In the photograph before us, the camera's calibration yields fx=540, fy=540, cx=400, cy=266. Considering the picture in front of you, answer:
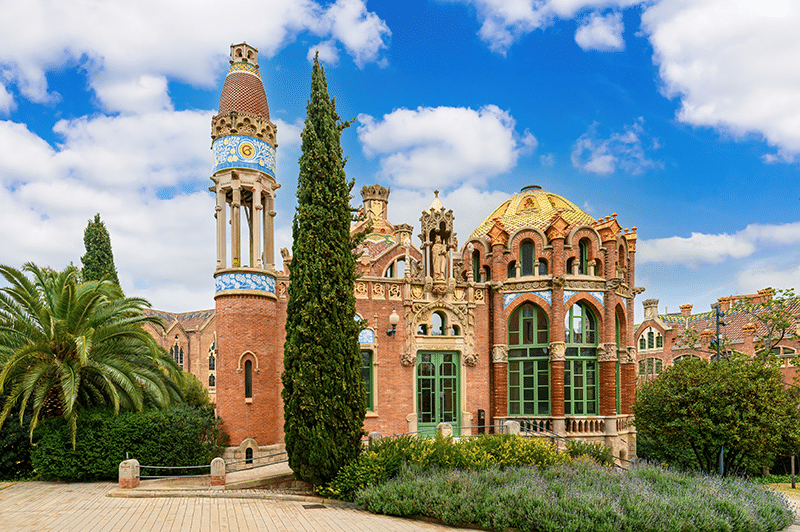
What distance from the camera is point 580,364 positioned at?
2228 centimetres

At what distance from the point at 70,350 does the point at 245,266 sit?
5836 mm

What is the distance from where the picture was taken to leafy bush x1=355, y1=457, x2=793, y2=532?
10289 millimetres

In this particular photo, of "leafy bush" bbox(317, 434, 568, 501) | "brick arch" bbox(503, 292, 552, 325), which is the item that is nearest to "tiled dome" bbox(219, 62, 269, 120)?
"brick arch" bbox(503, 292, 552, 325)

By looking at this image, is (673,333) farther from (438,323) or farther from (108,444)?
(108,444)

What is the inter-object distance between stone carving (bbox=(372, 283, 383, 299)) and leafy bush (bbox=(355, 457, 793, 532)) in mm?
8785

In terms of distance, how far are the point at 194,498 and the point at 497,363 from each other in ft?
42.4

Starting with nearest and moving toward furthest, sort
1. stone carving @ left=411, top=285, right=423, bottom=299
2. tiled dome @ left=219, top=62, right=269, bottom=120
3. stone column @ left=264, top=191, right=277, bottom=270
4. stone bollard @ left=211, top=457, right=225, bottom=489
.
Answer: stone bollard @ left=211, top=457, right=225, bottom=489
tiled dome @ left=219, top=62, right=269, bottom=120
stone column @ left=264, top=191, right=277, bottom=270
stone carving @ left=411, top=285, right=423, bottom=299

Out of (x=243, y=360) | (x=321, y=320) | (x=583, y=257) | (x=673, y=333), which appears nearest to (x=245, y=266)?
(x=243, y=360)

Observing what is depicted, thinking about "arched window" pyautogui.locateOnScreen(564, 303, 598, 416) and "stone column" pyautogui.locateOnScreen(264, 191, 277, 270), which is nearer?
"stone column" pyautogui.locateOnScreen(264, 191, 277, 270)

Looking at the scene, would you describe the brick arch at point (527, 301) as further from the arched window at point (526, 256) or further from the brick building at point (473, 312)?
the arched window at point (526, 256)

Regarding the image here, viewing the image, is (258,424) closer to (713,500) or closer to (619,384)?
(713,500)

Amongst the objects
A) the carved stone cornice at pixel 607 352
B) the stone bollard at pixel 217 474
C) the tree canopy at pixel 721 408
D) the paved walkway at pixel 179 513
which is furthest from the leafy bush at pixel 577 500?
the carved stone cornice at pixel 607 352

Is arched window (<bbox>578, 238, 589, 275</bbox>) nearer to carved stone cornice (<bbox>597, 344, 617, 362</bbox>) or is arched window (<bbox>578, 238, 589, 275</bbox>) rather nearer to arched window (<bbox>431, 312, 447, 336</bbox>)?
carved stone cornice (<bbox>597, 344, 617, 362</bbox>)

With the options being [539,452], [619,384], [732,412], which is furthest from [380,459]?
[619,384]
